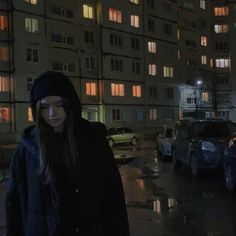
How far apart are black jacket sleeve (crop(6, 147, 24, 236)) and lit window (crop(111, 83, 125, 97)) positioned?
5511 centimetres

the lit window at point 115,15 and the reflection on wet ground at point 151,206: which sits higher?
the lit window at point 115,15

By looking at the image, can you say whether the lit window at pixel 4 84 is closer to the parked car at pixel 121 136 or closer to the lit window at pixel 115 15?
the parked car at pixel 121 136

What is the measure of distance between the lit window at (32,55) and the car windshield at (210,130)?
34.0 m

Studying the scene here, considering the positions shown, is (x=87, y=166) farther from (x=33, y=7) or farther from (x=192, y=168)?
(x=33, y=7)

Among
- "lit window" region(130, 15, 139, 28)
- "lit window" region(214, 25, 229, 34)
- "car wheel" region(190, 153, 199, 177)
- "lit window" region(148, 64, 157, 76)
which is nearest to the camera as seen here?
"car wheel" region(190, 153, 199, 177)

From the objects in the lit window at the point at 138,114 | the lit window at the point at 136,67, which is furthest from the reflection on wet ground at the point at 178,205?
the lit window at the point at 136,67

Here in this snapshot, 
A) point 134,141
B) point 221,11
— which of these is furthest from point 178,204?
point 221,11

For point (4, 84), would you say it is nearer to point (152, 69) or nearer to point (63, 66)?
point (63, 66)

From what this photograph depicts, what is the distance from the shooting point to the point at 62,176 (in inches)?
133

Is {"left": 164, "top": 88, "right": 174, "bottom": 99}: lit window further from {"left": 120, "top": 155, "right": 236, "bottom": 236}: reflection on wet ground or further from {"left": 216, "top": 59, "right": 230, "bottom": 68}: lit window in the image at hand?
{"left": 120, "top": 155, "right": 236, "bottom": 236}: reflection on wet ground

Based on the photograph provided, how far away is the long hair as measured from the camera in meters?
3.35

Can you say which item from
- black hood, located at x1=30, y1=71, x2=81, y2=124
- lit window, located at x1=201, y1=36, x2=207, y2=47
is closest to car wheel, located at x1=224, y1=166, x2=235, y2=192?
black hood, located at x1=30, y1=71, x2=81, y2=124

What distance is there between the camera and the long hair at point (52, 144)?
11.0 feet

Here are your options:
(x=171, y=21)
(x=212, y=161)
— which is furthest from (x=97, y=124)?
(x=171, y=21)
